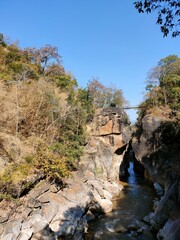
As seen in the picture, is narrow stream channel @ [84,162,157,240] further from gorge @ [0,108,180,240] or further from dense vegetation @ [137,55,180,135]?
dense vegetation @ [137,55,180,135]

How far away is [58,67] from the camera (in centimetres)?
3008

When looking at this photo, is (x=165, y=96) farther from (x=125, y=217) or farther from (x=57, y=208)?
(x=57, y=208)

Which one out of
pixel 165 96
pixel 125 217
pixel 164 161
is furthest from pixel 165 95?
pixel 125 217

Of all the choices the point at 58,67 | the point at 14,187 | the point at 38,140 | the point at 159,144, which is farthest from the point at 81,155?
the point at 58,67

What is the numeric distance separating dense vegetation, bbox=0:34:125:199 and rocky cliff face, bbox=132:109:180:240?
6131 millimetres

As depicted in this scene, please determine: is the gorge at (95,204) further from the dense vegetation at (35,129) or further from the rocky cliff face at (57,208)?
the dense vegetation at (35,129)

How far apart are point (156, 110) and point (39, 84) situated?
35.6ft

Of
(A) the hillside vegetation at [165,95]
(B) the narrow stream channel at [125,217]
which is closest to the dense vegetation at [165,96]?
(A) the hillside vegetation at [165,95]

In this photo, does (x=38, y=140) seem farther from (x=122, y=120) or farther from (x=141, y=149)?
(x=122, y=120)

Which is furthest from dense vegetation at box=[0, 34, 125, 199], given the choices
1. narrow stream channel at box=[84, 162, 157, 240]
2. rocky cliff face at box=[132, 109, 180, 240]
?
rocky cliff face at box=[132, 109, 180, 240]

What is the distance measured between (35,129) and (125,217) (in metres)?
10.0

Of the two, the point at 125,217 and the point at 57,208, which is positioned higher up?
the point at 57,208

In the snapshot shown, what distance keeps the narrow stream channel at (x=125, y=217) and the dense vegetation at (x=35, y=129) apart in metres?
→ 4.15

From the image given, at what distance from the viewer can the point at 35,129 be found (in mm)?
17203
